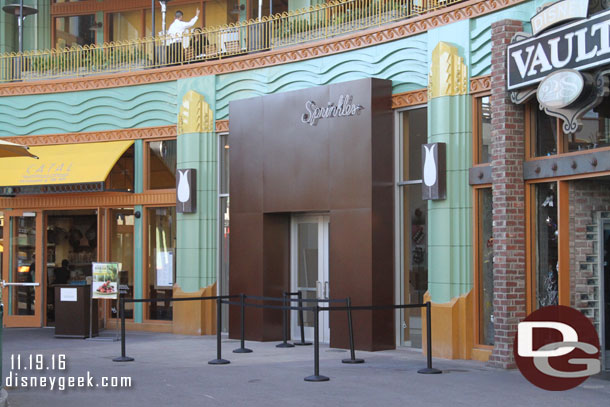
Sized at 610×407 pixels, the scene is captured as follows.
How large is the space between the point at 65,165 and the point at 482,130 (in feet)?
33.3

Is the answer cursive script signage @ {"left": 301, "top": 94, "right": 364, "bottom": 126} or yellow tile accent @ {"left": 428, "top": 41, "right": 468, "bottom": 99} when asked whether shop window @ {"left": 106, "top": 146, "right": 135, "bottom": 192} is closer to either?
cursive script signage @ {"left": 301, "top": 94, "right": 364, "bottom": 126}

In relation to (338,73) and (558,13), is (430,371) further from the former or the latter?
(338,73)

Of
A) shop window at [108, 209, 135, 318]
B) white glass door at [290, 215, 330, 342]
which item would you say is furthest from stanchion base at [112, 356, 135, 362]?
shop window at [108, 209, 135, 318]

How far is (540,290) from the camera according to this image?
13.0 m

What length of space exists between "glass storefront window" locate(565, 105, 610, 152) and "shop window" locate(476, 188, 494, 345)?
2209 mm

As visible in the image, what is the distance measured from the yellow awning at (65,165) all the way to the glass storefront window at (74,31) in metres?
4.53

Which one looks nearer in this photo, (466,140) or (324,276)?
(466,140)

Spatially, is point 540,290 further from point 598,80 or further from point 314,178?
point 314,178

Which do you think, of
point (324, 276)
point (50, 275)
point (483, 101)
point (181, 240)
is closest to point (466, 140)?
point (483, 101)

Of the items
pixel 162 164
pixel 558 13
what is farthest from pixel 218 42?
pixel 558 13

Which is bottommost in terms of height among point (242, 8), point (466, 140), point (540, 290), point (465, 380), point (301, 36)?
→ point (465, 380)

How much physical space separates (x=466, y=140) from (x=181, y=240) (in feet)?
24.4

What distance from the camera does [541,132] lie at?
13.0 m

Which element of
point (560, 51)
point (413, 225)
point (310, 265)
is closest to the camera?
point (560, 51)
